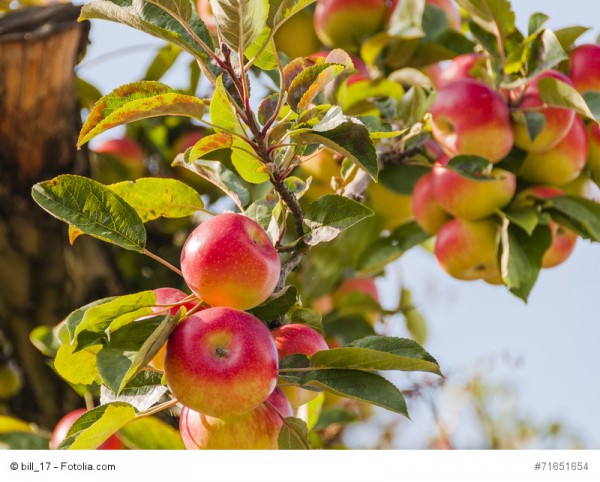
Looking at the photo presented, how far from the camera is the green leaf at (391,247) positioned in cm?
139

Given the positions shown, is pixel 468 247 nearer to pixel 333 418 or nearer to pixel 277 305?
pixel 333 418

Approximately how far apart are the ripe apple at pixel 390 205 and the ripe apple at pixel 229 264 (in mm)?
729

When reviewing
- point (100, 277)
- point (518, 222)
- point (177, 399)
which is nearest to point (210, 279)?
point (177, 399)

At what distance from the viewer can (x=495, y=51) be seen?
4.15 feet

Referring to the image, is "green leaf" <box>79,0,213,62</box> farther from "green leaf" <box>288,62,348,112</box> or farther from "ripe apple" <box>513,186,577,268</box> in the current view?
"ripe apple" <box>513,186,577,268</box>

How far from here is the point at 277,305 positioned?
2.68ft

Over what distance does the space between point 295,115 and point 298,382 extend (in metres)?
0.25

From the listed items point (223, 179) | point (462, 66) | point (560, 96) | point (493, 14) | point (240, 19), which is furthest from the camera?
point (462, 66)

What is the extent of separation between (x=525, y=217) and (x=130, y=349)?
0.66 meters

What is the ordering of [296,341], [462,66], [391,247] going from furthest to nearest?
[391,247] → [462,66] → [296,341]

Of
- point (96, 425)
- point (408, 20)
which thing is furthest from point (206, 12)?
point (96, 425)

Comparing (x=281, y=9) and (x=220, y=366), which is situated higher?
(x=281, y=9)

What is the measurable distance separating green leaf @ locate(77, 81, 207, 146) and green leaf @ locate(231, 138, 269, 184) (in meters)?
0.05

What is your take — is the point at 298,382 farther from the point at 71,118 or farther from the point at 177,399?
the point at 71,118
